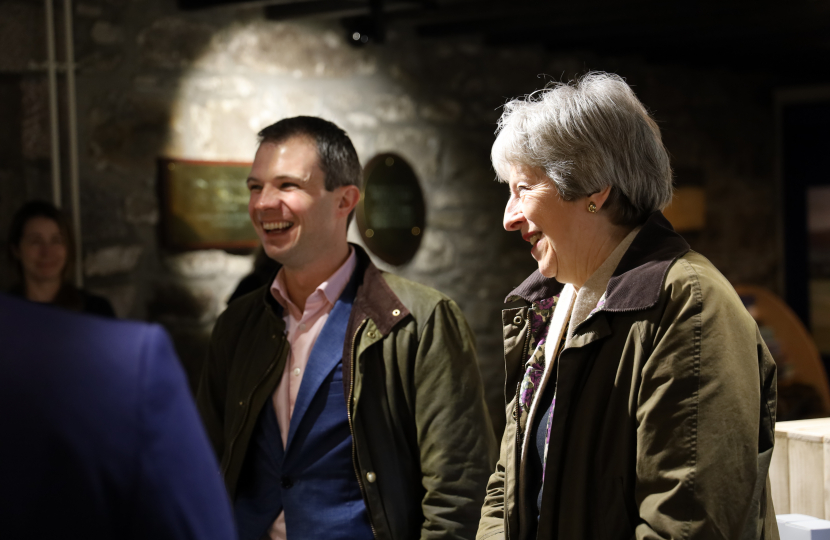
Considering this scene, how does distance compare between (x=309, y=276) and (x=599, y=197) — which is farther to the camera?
(x=309, y=276)

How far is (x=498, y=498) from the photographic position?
5.34ft

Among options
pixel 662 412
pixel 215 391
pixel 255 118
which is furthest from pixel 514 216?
pixel 255 118

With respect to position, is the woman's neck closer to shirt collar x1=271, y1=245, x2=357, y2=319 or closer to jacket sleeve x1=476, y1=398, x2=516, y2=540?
shirt collar x1=271, y1=245, x2=357, y2=319

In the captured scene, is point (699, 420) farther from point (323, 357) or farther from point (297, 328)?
point (297, 328)

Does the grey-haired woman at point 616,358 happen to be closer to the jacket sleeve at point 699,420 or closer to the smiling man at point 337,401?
the jacket sleeve at point 699,420

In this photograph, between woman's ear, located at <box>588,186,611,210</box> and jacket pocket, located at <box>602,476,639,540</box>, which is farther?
woman's ear, located at <box>588,186,611,210</box>

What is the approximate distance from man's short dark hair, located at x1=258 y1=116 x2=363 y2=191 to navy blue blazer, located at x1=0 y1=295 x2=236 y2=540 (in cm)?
148

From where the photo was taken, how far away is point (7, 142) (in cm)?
346

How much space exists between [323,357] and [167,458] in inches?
50.1

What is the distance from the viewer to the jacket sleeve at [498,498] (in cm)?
151

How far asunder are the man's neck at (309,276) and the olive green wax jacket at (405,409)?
94mm

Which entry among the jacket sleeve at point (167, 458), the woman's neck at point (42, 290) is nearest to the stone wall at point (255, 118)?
the woman's neck at point (42, 290)

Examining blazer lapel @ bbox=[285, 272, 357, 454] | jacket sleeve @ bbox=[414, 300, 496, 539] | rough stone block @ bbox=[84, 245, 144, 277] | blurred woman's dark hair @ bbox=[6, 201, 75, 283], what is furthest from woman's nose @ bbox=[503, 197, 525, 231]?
rough stone block @ bbox=[84, 245, 144, 277]

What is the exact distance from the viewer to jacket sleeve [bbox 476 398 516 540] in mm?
1514
